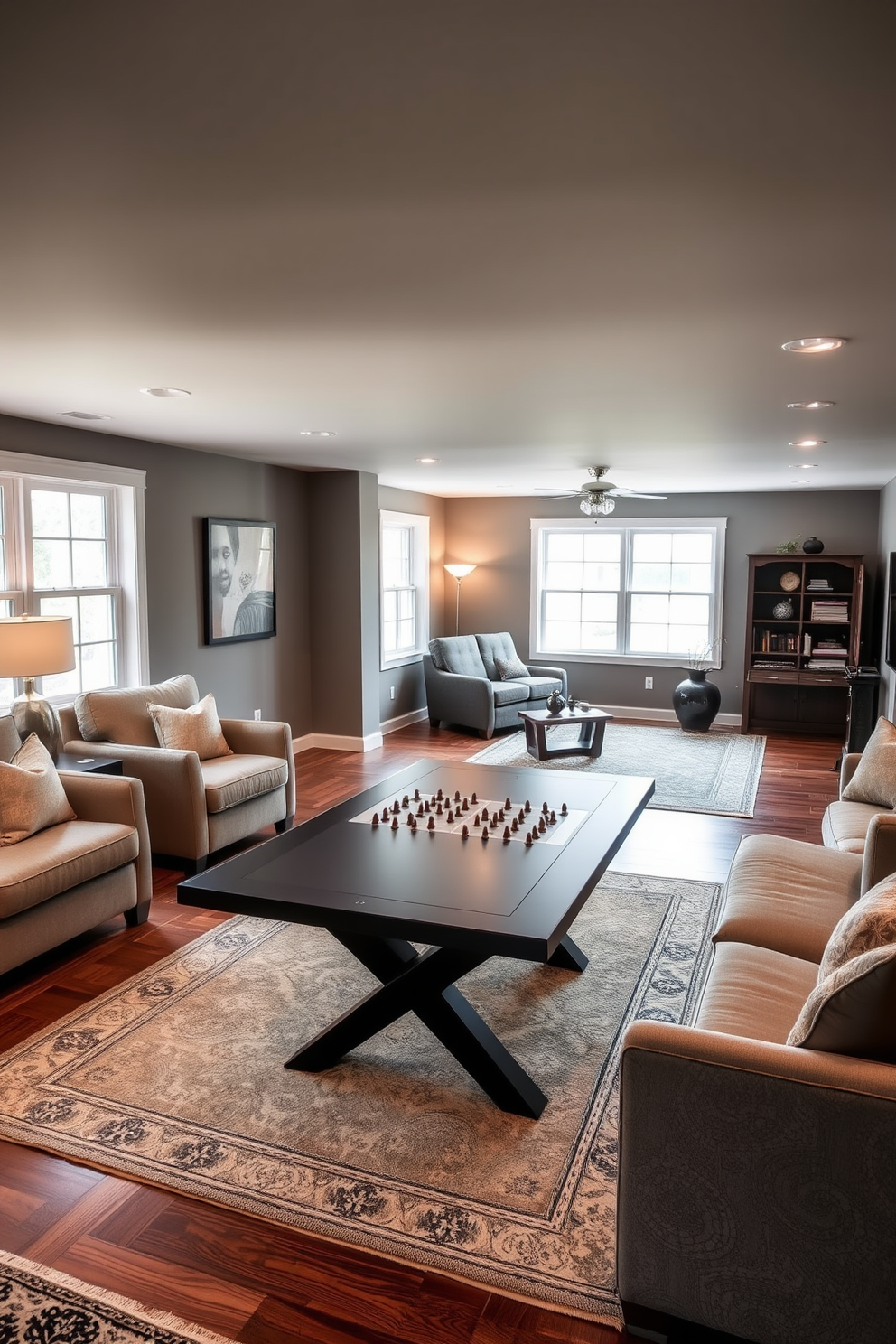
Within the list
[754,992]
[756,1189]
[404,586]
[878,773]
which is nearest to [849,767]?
[878,773]

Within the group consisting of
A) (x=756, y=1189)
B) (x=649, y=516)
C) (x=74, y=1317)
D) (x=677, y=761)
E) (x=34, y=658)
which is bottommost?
(x=74, y=1317)

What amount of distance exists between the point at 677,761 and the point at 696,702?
4.40 feet

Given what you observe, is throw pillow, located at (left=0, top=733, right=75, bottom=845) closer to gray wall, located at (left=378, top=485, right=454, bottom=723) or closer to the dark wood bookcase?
gray wall, located at (left=378, top=485, right=454, bottom=723)

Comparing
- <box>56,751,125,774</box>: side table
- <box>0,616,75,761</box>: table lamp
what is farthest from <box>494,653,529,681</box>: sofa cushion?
<box>0,616,75,761</box>: table lamp

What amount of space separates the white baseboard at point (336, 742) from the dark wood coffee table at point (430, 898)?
13.4ft

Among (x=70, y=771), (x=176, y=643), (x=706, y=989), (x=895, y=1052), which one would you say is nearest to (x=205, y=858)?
(x=70, y=771)

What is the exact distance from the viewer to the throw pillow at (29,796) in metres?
3.43

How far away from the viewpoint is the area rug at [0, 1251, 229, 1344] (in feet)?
5.75

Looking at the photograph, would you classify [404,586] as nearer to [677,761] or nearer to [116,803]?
[677,761]

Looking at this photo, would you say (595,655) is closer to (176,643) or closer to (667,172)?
(176,643)

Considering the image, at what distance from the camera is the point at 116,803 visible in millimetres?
3709

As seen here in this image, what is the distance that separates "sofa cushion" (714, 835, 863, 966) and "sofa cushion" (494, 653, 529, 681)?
5.31 metres

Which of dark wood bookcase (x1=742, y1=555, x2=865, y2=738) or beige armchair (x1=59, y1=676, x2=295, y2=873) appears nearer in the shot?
beige armchair (x1=59, y1=676, x2=295, y2=873)

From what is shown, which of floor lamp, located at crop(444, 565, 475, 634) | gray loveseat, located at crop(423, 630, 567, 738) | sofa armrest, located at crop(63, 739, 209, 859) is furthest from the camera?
floor lamp, located at crop(444, 565, 475, 634)
